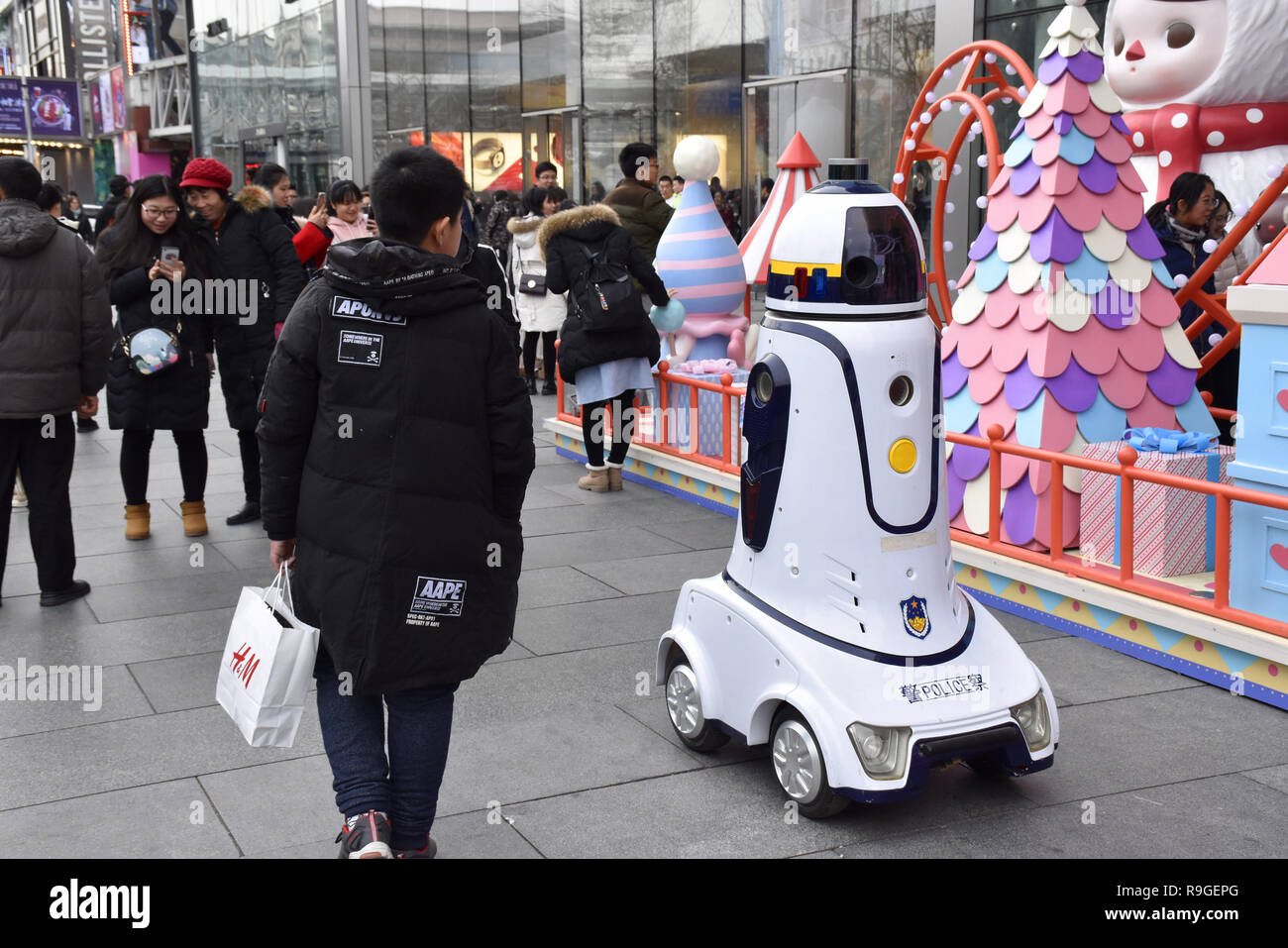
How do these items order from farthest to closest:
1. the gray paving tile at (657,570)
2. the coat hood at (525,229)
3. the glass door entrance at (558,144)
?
the glass door entrance at (558,144) → the coat hood at (525,229) → the gray paving tile at (657,570)

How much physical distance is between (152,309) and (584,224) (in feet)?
8.21

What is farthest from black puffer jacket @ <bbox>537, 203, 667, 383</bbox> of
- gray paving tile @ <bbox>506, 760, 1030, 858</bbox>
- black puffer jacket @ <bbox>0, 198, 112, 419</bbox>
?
gray paving tile @ <bbox>506, 760, 1030, 858</bbox>

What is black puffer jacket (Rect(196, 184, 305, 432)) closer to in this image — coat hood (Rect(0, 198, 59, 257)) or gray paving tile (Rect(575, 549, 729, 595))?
coat hood (Rect(0, 198, 59, 257))

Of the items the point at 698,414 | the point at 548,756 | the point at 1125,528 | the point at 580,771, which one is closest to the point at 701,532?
the point at 698,414

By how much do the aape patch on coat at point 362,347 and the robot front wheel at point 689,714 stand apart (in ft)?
5.55

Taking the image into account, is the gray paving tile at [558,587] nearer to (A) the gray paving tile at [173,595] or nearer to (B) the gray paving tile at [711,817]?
(A) the gray paving tile at [173,595]

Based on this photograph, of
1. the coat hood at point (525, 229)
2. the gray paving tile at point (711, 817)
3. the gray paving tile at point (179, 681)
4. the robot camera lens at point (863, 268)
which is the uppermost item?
the coat hood at point (525, 229)

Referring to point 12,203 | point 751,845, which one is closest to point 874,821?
point 751,845

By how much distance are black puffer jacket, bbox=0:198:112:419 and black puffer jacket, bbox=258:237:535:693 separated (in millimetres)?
3107

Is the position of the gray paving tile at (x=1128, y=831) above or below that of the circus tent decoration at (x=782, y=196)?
below

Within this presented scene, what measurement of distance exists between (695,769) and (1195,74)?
5787 millimetres

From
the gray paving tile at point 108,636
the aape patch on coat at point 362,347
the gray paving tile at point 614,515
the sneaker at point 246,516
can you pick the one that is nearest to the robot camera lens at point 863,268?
the aape patch on coat at point 362,347

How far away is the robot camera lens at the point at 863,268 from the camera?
3.78 m

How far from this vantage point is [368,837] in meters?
3.11
